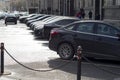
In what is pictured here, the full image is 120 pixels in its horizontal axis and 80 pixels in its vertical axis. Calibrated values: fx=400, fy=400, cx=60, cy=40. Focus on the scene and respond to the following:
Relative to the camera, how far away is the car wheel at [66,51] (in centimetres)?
1495

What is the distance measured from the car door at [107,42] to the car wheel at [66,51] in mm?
1141

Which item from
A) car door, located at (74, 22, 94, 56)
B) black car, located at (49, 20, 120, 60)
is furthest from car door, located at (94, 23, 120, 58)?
car door, located at (74, 22, 94, 56)

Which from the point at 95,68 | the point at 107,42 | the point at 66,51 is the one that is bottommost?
the point at 95,68

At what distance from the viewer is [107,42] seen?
13.9 m

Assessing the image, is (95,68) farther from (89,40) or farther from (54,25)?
(54,25)

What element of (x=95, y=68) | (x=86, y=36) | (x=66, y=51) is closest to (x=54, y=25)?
(x=66, y=51)

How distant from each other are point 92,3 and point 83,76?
99.2 ft

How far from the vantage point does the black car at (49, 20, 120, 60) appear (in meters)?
13.8

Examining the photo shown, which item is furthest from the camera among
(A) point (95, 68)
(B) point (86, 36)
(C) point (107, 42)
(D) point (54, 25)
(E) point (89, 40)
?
(D) point (54, 25)

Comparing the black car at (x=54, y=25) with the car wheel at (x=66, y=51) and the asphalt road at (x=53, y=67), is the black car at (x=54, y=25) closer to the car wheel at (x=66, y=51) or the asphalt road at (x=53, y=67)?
the asphalt road at (x=53, y=67)

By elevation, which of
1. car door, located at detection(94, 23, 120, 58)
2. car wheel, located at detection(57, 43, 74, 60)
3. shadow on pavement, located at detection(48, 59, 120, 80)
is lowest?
shadow on pavement, located at detection(48, 59, 120, 80)

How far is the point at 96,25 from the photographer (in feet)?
47.6

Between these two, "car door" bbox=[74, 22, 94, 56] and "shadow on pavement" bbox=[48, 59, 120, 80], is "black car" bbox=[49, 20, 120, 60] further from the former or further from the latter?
"shadow on pavement" bbox=[48, 59, 120, 80]

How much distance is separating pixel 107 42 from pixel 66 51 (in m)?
1.88
